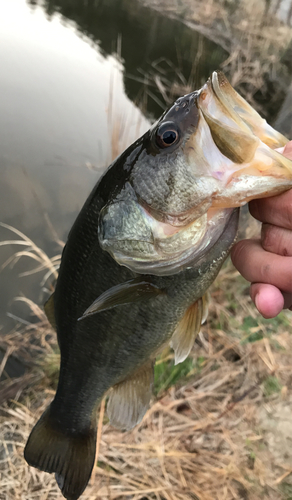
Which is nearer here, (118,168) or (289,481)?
(118,168)

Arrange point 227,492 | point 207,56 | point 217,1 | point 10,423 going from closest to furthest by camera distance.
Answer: point 227,492, point 10,423, point 207,56, point 217,1

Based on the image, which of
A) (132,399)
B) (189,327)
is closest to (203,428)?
(132,399)

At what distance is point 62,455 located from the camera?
1.72 m

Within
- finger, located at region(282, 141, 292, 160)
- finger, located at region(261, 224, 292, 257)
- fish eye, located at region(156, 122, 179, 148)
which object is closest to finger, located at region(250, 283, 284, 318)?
finger, located at region(261, 224, 292, 257)

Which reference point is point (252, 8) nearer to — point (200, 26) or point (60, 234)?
point (200, 26)

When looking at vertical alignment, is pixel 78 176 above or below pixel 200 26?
below

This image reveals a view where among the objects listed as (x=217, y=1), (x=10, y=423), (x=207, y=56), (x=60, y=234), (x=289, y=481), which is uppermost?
(x=217, y=1)

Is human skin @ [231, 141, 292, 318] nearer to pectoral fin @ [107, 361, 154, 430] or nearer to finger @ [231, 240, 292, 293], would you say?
finger @ [231, 240, 292, 293]

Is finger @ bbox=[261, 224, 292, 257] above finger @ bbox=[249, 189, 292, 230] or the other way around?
the other way around

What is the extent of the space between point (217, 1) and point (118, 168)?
498 inches

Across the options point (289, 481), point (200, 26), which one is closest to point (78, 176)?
point (289, 481)

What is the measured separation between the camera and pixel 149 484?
230cm

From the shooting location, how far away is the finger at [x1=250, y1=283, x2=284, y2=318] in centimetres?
118

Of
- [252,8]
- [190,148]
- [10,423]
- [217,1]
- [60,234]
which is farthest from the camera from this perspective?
[217,1]
